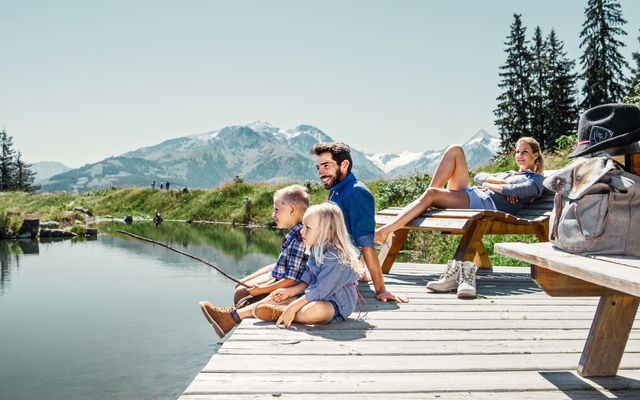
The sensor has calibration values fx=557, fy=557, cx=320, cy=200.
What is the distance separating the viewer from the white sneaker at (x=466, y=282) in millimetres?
4668

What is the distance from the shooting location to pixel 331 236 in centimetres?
377

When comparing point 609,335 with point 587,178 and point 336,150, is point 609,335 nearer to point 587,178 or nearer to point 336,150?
point 587,178

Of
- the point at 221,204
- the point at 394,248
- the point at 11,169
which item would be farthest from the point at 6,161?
the point at 394,248

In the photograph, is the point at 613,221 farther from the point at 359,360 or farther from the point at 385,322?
the point at 385,322

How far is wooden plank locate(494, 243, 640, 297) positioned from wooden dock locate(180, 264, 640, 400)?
61 centimetres

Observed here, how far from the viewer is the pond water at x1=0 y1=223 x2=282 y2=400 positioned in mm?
6183

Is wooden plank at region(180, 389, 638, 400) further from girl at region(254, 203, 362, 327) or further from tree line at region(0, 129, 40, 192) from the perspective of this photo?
tree line at region(0, 129, 40, 192)

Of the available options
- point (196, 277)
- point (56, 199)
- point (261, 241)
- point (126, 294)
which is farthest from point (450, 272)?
point (56, 199)

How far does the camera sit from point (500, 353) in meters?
3.06

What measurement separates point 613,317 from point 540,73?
4743cm

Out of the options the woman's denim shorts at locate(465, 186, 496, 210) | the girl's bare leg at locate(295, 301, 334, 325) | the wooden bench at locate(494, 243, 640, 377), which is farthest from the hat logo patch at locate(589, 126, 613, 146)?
the woman's denim shorts at locate(465, 186, 496, 210)

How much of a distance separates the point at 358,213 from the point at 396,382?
7.32 ft

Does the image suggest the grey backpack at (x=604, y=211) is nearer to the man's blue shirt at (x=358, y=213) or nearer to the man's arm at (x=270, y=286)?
the man's arm at (x=270, y=286)

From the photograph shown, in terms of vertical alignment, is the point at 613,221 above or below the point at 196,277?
above
